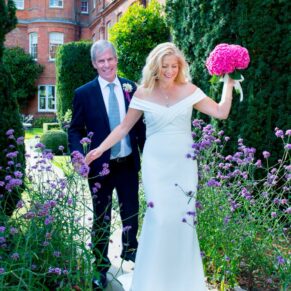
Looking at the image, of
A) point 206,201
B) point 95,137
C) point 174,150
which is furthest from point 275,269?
point 95,137

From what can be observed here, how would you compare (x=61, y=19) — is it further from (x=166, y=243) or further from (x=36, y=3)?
(x=166, y=243)

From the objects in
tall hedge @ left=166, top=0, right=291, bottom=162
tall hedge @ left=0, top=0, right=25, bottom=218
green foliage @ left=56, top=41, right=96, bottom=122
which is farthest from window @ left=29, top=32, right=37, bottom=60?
tall hedge @ left=166, top=0, right=291, bottom=162

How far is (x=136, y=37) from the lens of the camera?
13.2 m

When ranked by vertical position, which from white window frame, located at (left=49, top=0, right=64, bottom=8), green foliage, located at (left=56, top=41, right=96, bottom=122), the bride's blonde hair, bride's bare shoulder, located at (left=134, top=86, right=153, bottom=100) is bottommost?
bride's bare shoulder, located at (left=134, top=86, right=153, bottom=100)

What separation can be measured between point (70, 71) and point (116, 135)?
58.7 feet

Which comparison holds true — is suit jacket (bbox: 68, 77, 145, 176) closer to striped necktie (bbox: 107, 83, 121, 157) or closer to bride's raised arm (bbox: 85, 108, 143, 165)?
striped necktie (bbox: 107, 83, 121, 157)

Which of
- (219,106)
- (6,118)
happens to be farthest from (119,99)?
(6,118)

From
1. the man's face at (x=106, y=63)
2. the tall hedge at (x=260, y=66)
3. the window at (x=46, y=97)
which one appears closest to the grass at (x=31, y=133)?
the window at (x=46, y=97)

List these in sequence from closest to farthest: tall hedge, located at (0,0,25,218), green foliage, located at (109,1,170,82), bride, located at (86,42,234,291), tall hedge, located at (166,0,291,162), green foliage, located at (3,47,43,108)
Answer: bride, located at (86,42,234,291), tall hedge, located at (0,0,25,218), tall hedge, located at (166,0,291,162), green foliage, located at (109,1,170,82), green foliage, located at (3,47,43,108)

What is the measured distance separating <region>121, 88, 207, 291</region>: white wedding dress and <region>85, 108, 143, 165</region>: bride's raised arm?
0.11m

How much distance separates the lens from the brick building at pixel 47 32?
106 ft

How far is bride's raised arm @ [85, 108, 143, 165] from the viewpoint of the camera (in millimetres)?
3354

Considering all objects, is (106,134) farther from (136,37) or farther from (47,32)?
(47,32)

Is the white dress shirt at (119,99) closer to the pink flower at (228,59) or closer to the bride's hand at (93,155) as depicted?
the bride's hand at (93,155)
